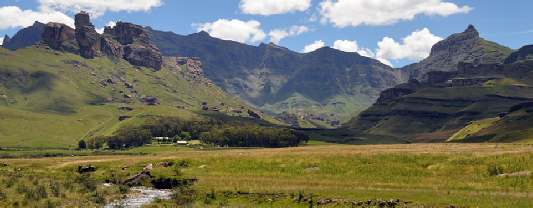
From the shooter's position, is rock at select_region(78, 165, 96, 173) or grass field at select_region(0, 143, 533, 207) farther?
rock at select_region(78, 165, 96, 173)

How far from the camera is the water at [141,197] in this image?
230 feet

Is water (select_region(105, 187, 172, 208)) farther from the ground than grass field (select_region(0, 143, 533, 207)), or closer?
closer

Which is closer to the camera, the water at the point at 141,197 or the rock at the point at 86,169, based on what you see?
the water at the point at 141,197

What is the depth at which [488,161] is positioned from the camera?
82000mm

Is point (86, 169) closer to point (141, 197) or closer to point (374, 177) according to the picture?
point (141, 197)

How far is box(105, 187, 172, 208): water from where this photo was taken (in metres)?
70.1

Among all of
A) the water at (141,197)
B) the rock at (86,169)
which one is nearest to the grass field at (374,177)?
the water at (141,197)

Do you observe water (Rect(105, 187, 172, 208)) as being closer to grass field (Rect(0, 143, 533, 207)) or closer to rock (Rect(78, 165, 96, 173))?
grass field (Rect(0, 143, 533, 207))

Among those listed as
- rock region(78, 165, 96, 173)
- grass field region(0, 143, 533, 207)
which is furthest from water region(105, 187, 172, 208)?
rock region(78, 165, 96, 173)

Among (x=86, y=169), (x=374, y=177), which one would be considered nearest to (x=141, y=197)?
(x=374, y=177)

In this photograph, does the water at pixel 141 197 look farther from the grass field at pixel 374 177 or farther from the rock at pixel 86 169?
the rock at pixel 86 169

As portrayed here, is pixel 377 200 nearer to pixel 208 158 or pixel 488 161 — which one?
pixel 488 161

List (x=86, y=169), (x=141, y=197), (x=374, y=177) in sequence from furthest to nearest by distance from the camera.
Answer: (x=86, y=169) → (x=374, y=177) → (x=141, y=197)

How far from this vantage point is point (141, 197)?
78312mm
